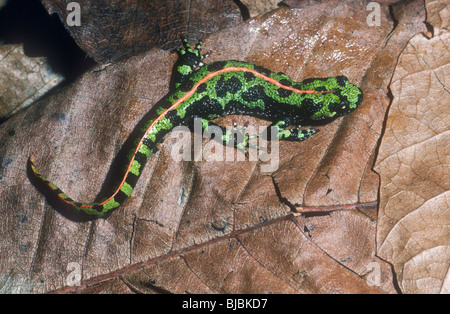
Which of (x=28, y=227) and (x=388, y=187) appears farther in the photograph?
(x=28, y=227)

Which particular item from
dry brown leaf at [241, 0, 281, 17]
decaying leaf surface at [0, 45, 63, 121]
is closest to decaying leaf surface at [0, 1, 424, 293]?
dry brown leaf at [241, 0, 281, 17]

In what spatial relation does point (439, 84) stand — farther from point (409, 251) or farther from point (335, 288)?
point (335, 288)

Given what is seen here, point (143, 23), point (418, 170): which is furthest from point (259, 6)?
point (418, 170)

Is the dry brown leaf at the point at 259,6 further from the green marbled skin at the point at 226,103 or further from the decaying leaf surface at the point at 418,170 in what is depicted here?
the decaying leaf surface at the point at 418,170

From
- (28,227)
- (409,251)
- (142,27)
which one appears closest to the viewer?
(409,251)

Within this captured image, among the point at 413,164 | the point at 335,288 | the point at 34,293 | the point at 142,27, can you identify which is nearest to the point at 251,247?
the point at 335,288

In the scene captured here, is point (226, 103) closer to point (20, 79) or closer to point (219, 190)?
point (219, 190)
